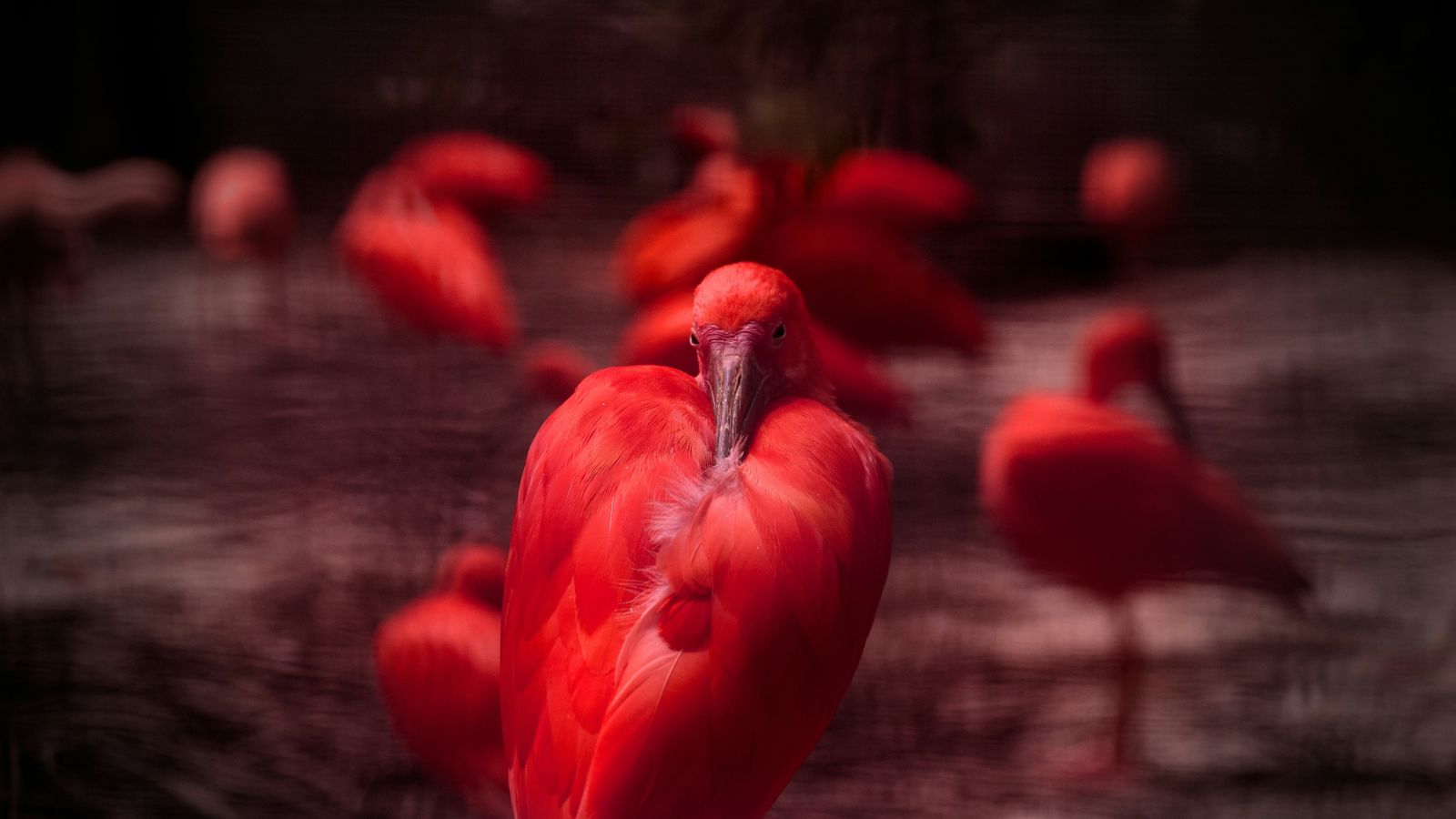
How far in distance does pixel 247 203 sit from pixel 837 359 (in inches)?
28.6

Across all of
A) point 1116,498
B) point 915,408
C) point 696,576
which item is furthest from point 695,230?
point 696,576

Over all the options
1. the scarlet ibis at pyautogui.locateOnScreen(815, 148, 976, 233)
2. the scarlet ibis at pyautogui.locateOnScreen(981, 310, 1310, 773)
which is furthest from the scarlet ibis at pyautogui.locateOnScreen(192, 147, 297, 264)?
the scarlet ibis at pyautogui.locateOnScreen(981, 310, 1310, 773)

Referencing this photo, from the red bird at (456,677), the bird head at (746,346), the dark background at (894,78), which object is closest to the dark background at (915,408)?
the dark background at (894,78)

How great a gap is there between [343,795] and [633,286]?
608mm

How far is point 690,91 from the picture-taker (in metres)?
1.11

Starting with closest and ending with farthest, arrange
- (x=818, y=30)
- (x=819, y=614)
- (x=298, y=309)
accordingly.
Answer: (x=819, y=614) → (x=818, y=30) → (x=298, y=309)

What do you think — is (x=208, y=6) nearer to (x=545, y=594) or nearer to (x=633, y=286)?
(x=633, y=286)

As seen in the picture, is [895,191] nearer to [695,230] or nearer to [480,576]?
[695,230]

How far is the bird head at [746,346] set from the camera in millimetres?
445

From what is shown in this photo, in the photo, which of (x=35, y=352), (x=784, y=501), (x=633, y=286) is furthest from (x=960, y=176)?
(x=35, y=352)

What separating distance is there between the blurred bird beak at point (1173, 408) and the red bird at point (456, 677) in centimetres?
70

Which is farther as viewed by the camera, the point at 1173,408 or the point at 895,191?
the point at 1173,408

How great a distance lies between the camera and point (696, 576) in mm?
414

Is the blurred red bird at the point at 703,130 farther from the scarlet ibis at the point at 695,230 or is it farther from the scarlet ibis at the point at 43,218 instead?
the scarlet ibis at the point at 43,218
